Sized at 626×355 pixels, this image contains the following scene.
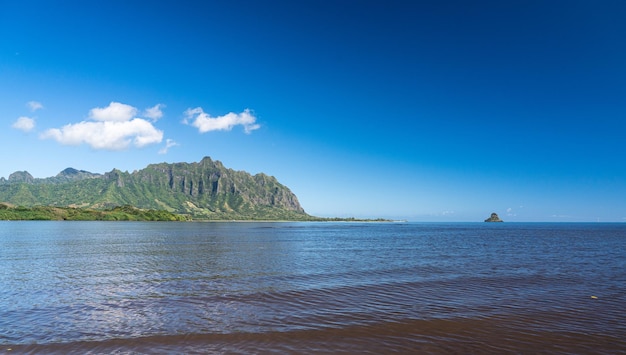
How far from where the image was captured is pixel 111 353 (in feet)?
52.1

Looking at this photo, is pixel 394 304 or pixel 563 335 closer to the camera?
pixel 563 335

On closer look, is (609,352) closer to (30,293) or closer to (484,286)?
(484,286)

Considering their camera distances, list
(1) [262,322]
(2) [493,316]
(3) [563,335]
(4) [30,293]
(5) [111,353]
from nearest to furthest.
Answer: (5) [111,353] < (3) [563,335] < (1) [262,322] < (2) [493,316] < (4) [30,293]

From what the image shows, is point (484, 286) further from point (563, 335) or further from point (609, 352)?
point (609, 352)

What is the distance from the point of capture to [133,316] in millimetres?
21703

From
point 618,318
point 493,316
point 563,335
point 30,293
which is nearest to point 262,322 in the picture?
point 493,316

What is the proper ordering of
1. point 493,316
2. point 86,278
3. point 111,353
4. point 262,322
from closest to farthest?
point 111,353
point 262,322
point 493,316
point 86,278

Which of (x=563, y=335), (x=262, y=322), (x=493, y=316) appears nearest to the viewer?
(x=563, y=335)

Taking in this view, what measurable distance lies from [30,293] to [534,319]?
1484 inches

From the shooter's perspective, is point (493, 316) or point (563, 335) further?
point (493, 316)

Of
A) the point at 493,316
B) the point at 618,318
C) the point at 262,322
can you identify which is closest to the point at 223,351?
the point at 262,322

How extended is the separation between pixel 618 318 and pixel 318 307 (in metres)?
19.5

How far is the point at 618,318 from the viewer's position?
21875mm

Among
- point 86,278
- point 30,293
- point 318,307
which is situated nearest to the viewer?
point 318,307
